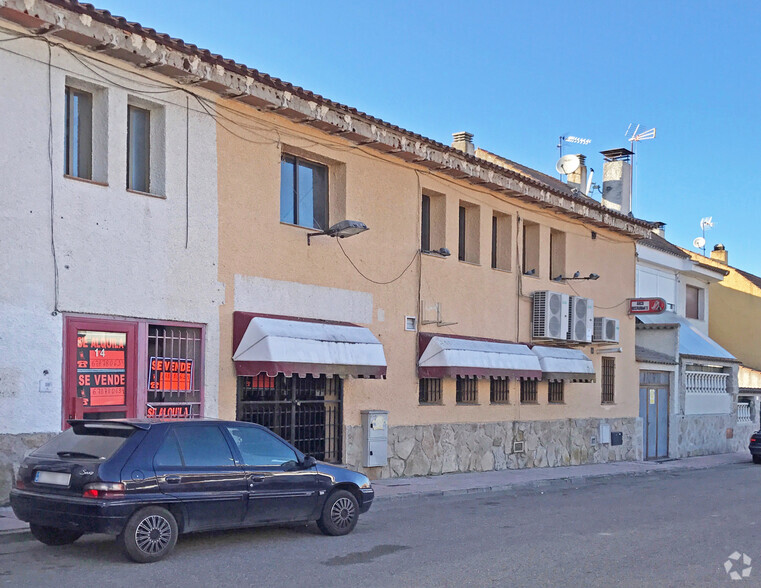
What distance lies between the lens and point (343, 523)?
10.8 metres

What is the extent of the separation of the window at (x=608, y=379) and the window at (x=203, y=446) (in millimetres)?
17455

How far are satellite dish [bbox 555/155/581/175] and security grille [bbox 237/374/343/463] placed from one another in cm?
1646

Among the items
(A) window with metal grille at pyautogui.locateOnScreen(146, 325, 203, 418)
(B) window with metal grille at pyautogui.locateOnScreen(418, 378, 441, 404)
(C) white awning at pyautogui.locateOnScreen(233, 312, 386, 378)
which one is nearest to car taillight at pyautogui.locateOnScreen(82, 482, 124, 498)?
(A) window with metal grille at pyautogui.locateOnScreen(146, 325, 203, 418)

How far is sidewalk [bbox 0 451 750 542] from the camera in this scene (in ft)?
35.7

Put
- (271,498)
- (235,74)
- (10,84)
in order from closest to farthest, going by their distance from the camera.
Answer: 1. (271,498)
2. (10,84)
3. (235,74)

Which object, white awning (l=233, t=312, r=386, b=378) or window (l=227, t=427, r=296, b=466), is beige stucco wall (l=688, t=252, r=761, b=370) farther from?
window (l=227, t=427, r=296, b=466)

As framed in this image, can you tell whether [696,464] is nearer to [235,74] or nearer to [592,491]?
[592,491]

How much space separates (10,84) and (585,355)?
641 inches

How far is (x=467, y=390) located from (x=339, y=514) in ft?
31.0

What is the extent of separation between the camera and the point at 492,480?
1794 centimetres

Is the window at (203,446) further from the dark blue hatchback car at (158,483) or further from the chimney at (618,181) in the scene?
the chimney at (618,181)

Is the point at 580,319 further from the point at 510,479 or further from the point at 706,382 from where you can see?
the point at 706,382

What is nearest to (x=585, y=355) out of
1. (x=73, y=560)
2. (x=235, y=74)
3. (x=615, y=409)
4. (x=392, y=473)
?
(x=615, y=409)

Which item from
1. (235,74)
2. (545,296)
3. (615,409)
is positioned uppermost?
(235,74)
